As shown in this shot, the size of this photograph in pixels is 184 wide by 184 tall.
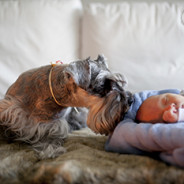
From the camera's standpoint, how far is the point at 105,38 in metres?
1.97

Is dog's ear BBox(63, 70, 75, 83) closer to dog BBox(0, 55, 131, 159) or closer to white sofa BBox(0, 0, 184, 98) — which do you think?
dog BBox(0, 55, 131, 159)

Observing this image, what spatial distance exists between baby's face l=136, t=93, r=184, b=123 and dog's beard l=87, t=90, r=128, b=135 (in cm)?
11

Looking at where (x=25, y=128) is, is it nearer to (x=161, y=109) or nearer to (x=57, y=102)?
(x=57, y=102)

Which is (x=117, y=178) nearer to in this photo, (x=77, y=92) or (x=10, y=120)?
(x=77, y=92)

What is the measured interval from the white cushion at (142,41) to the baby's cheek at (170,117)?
0.94 m

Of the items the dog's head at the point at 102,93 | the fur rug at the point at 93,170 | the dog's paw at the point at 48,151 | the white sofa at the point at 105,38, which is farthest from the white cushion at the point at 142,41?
the fur rug at the point at 93,170

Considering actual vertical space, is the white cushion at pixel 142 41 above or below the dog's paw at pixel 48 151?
above

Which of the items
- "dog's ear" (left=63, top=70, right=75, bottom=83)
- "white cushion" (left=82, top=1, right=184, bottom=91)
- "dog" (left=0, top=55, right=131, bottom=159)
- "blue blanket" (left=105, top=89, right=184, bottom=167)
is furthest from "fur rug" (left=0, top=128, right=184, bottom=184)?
"white cushion" (left=82, top=1, right=184, bottom=91)

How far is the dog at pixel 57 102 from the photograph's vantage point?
3.85 feet

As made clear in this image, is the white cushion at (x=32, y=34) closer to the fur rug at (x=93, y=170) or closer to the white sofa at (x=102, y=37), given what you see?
the white sofa at (x=102, y=37)

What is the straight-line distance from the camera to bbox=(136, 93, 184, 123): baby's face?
1010 millimetres

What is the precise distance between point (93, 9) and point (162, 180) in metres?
1.77

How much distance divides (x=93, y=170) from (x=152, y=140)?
11.5 inches

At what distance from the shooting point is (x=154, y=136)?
2.88ft
